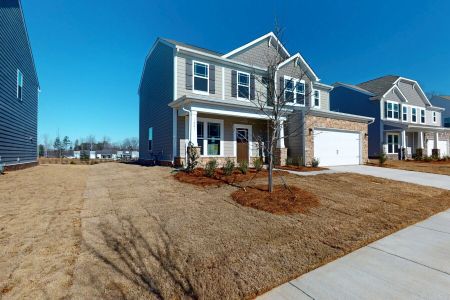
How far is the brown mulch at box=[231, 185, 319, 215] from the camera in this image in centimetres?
523

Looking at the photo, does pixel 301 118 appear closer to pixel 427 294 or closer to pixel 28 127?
pixel 427 294

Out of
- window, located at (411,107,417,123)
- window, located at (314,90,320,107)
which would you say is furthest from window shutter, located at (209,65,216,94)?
window, located at (411,107,417,123)

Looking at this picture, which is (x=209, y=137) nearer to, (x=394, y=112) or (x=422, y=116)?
(x=394, y=112)

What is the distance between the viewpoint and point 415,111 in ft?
85.9

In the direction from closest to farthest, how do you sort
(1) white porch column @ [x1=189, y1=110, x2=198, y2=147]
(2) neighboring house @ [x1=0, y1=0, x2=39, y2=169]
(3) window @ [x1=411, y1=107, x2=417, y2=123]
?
1. (1) white porch column @ [x1=189, y1=110, x2=198, y2=147]
2. (2) neighboring house @ [x1=0, y1=0, x2=39, y2=169]
3. (3) window @ [x1=411, y1=107, x2=417, y2=123]

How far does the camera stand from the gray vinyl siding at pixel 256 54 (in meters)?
14.9

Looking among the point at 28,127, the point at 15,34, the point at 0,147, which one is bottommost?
the point at 0,147

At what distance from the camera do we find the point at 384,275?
288 cm

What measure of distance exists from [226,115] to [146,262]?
382 inches

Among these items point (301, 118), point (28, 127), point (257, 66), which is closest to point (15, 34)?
point (28, 127)

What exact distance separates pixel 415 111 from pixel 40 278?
34.2 metres

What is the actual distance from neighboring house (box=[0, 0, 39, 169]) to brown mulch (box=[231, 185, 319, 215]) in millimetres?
11754

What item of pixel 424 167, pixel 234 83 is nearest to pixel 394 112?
pixel 424 167

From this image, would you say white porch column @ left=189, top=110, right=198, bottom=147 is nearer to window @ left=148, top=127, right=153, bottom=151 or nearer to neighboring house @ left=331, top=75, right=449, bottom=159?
window @ left=148, top=127, right=153, bottom=151
